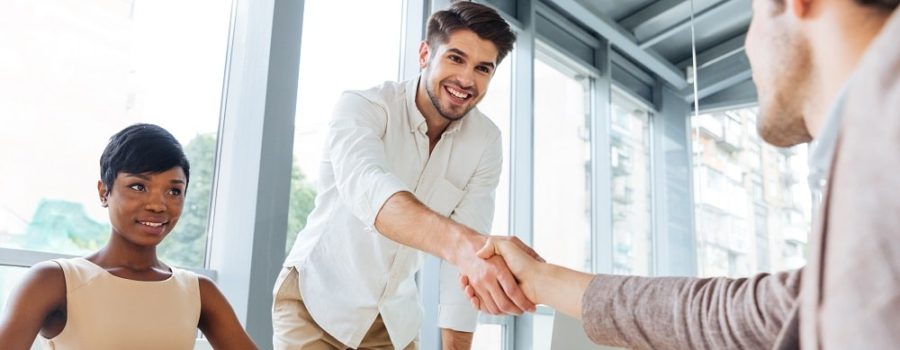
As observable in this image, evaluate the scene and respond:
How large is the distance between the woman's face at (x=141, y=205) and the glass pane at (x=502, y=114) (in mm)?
2237

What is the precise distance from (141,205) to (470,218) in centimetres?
81

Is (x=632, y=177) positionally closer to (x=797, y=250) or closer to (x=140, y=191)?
(x=797, y=250)

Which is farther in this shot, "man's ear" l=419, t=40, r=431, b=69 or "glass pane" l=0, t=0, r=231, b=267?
"man's ear" l=419, t=40, r=431, b=69

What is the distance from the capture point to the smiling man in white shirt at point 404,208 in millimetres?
1371

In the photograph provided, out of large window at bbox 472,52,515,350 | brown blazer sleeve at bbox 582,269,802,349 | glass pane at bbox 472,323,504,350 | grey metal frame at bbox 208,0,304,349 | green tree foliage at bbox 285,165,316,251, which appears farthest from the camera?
large window at bbox 472,52,515,350

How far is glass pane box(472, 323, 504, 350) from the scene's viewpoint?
3.23m

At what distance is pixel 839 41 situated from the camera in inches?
24.6

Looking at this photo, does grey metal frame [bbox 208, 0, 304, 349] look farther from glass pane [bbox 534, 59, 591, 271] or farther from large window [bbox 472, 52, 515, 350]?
glass pane [bbox 534, 59, 591, 271]

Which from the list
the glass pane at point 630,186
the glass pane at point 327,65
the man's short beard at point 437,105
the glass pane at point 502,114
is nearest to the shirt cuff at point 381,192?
the man's short beard at point 437,105

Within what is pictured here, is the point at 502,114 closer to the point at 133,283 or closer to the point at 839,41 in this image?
the point at 133,283

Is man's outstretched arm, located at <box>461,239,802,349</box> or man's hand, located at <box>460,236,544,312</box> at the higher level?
man's hand, located at <box>460,236,544,312</box>

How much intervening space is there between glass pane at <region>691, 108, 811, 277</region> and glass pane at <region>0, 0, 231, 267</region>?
2.73 meters

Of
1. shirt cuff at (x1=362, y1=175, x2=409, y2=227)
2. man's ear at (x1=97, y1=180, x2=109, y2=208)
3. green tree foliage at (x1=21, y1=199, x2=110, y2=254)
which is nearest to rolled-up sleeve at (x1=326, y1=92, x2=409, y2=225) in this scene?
shirt cuff at (x1=362, y1=175, x2=409, y2=227)

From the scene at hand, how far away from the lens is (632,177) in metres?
4.44
